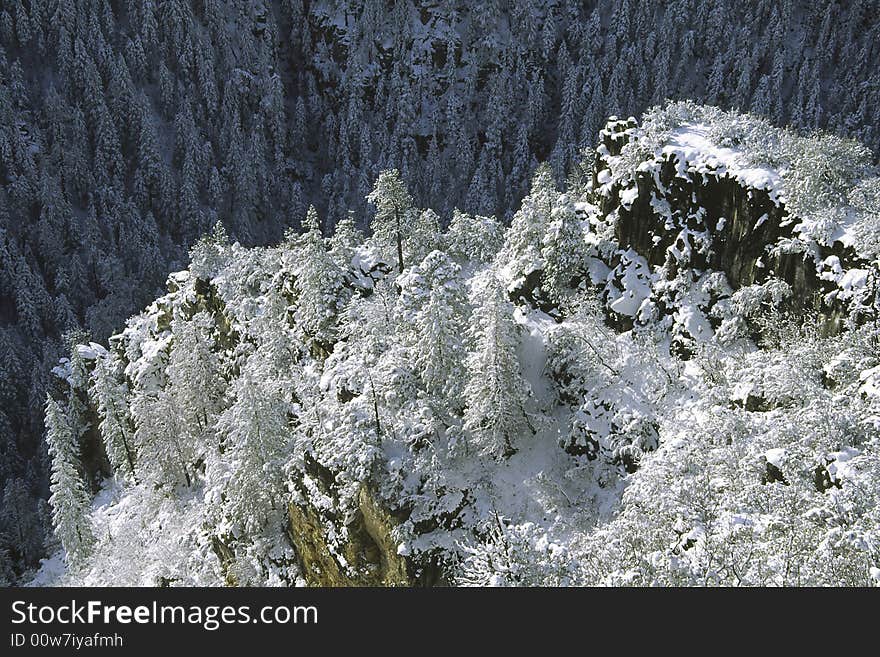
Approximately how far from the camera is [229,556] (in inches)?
1775

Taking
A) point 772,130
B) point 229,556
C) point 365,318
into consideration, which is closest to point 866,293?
point 772,130

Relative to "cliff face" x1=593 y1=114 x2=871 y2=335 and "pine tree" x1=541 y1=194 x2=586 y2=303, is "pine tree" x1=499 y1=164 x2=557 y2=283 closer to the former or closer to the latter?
"pine tree" x1=541 y1=194 x2=586 y2=303

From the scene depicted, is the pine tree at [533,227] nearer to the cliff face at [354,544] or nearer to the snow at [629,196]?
the snow at [629,196]

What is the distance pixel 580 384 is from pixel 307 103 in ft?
451

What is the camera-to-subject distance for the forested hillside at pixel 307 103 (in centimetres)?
12325

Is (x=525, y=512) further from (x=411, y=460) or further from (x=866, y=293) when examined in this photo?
(x=866, y=293)

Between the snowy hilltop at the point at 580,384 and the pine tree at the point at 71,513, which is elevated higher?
the snowy hilltop at the point at 580,384

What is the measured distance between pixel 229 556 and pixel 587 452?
2513 cm

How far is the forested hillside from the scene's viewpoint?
404 feet

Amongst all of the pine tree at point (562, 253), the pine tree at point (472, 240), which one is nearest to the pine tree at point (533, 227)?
the pine tree at point (562, 253)

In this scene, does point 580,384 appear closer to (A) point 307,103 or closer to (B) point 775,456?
(B) point 775,456

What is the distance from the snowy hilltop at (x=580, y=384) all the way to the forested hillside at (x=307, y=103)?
77.9 metres

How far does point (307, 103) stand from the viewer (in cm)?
15812

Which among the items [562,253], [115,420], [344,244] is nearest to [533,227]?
[562,253]
